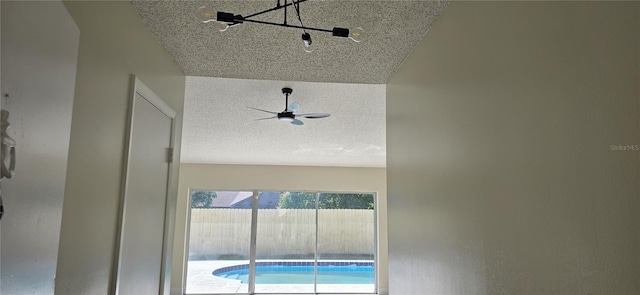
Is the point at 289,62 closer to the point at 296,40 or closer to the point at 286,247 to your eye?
the point at 296,40

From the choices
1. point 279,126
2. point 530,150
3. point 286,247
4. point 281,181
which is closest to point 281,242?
point 286,247

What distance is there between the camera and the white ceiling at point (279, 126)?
3.68 metres

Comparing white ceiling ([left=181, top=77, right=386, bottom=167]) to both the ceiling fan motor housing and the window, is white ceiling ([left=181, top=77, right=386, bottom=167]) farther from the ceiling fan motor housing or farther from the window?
the window

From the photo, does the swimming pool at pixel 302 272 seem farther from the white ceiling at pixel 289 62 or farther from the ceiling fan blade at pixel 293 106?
the ceiling fan blade at pixel 293 106

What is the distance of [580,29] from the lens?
1069mm

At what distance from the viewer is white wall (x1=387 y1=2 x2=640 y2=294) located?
94 cm

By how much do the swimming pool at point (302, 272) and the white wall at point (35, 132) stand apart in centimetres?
680

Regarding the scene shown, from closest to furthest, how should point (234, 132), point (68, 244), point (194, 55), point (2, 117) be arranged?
point (2, 117) → point (68, 244) → point (194, 55) → point (234, 132)

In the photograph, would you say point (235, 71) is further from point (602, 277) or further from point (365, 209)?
point (365, 209)

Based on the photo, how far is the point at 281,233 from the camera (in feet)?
25.3

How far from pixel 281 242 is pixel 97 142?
20.7 feet


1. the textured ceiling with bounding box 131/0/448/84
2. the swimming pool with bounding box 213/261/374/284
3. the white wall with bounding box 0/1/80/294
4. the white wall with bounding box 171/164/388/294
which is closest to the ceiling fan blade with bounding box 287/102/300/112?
the textured ceiling with bounding box 131/0/448/84

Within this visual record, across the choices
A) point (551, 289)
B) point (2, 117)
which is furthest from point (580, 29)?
point (2, 117)

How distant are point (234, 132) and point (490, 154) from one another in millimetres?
4096
